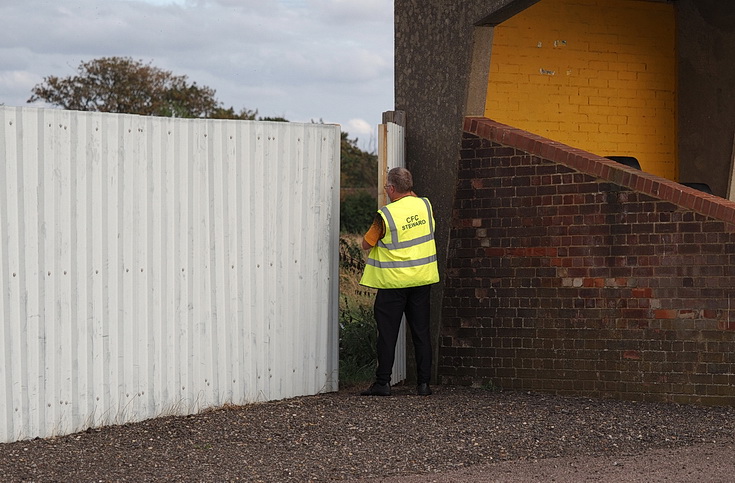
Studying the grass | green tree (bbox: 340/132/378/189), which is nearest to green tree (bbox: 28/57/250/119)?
green tree (bbox: 340/132/378/189)

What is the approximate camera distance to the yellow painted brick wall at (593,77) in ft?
36.4

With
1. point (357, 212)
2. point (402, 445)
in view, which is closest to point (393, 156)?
point (402, 445)

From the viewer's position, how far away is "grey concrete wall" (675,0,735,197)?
11.9 m

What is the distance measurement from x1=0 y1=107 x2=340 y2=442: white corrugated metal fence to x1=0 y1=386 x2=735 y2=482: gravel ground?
0.90ft

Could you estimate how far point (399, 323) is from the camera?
28.8 ft

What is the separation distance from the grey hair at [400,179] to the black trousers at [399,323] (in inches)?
31.5

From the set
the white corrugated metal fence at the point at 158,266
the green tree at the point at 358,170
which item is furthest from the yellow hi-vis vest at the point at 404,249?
the green tree at the point at 358,170

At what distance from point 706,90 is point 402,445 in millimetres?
6944

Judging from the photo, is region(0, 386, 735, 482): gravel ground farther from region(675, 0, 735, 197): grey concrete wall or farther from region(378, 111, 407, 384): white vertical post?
region(675, 0, 735, 197): grey concrete wall

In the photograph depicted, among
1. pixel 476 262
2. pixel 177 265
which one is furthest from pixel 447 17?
pixel 177 265

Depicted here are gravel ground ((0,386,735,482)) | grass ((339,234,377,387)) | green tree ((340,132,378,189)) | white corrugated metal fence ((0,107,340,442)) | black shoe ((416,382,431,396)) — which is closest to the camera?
gravel ground ((0,386,735,482))

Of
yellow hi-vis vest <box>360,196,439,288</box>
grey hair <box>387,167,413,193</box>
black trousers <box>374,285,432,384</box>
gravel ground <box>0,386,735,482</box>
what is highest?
grey hair <box>387,167,413,193</box>

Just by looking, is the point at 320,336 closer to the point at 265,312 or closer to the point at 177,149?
the point at 265,312

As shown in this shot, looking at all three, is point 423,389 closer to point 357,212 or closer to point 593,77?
point 593,77
